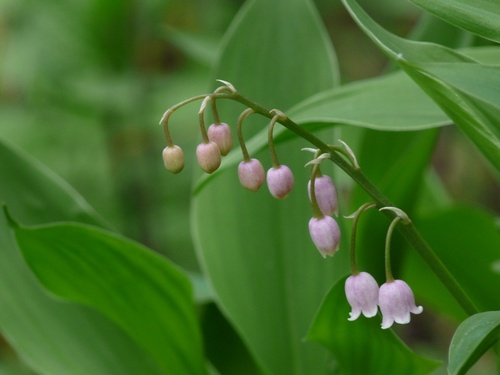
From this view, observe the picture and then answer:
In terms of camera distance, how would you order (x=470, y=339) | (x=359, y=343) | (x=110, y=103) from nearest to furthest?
1. (x=470, y=339)
2. (x=359, y=343)
3. (x=110, y=103)

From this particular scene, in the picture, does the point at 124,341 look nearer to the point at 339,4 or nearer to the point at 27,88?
the point at 27,88

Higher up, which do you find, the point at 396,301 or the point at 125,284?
the point at 396,301

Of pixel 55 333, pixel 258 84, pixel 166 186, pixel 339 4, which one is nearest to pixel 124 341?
pixel 55 333

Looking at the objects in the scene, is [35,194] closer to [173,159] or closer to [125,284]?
[125,284]

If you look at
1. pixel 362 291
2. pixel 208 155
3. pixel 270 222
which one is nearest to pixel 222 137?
pixel 208 155

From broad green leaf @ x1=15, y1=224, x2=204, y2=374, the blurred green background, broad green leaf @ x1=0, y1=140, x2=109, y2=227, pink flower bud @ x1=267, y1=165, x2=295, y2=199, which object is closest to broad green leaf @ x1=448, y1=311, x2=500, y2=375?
pink flower bud @ x1=267, y1=165, x2=295, y2=199
